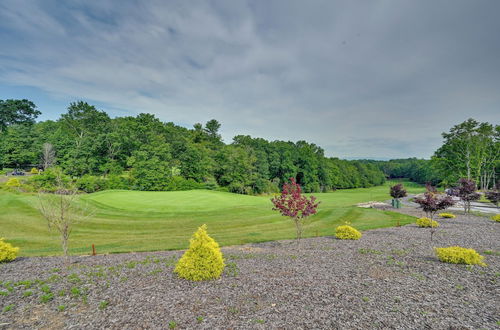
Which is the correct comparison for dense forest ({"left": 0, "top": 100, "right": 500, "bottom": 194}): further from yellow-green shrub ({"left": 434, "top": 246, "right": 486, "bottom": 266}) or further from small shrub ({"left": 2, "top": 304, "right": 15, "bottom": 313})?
yellow-green shrub ({"left": 434, "top": 246, "right": 486, "bottom": 266})

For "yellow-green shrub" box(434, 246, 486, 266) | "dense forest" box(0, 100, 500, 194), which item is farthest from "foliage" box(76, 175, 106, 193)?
"yellow-green shrub" box(434, 246, 486, 266)

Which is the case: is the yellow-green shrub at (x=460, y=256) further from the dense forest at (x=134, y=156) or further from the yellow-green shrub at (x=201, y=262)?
the dense forest at (x=134, y=156)

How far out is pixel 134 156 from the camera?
50.5 m

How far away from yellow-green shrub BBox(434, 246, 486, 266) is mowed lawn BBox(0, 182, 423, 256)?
7323 millimetres

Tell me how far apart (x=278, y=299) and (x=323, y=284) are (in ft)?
5.51

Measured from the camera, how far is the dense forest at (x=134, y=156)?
157ft

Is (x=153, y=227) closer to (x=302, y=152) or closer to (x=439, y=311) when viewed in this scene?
(x=439, y=311)

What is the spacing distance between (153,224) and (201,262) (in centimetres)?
1337

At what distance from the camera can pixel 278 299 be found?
6.13 m

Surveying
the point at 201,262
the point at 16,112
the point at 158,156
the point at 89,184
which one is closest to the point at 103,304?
the point at 201,262

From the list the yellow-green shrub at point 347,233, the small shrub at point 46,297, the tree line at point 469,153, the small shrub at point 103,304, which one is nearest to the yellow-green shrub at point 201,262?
the small shrub at point 103,304

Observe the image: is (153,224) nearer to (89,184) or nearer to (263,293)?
(263,293)

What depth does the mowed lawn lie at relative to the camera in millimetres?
13906

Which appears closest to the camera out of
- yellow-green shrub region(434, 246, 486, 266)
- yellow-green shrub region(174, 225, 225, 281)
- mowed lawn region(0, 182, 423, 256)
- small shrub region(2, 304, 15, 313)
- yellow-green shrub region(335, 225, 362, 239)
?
small shrub region(2, 304, 15, 313)
